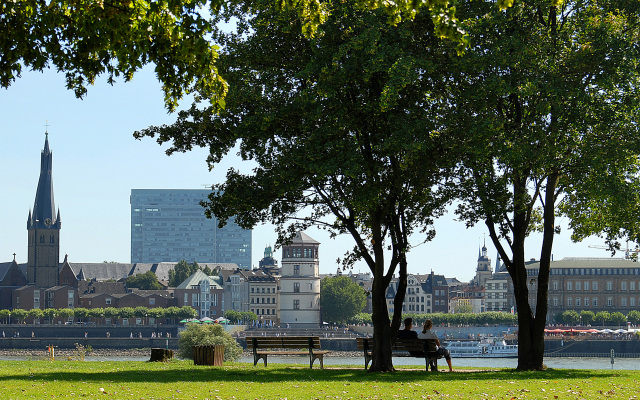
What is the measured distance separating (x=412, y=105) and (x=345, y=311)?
436ft

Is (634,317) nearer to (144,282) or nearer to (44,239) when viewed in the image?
(144,282)

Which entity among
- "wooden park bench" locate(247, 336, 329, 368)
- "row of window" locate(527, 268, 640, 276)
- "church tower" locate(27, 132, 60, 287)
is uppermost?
"church tower" locate(27, 132, 60, 287)

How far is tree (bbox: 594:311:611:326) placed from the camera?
14412cm

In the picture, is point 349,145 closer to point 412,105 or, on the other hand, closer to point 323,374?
point 412,105

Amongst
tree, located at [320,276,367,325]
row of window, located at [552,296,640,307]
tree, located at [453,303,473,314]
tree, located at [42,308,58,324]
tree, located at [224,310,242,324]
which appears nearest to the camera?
tree, located at [42,308,58,324]

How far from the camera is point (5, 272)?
158 metres

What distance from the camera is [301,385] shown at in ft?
49.3

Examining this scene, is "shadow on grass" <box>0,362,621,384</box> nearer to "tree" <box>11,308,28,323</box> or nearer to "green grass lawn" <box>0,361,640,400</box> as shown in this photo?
"green grass lawn" <box>0,361,640,400</box>

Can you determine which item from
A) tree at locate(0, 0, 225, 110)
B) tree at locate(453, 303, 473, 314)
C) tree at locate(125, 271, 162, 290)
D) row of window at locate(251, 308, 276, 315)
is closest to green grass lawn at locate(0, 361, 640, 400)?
tree at locate(0, 0, 225, 110)

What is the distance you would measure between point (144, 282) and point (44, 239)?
25.3 m

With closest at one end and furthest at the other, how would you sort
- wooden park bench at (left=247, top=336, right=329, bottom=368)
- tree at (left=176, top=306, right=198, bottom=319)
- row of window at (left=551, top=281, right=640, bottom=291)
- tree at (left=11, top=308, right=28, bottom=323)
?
wooden park bench at (left=247, top=336, right=329, bottom=368)
tree at (left=11, top=308, right=28, bottom=323)
tree at (left=176, top=306, right=198, bottom=319)
row of window at (left=551, top=281, right=640, bottom=291)

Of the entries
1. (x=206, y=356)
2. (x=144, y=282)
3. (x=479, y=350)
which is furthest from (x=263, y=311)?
(x=206, y=356)

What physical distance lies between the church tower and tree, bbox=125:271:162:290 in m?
21.1

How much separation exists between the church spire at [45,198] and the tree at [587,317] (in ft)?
294
